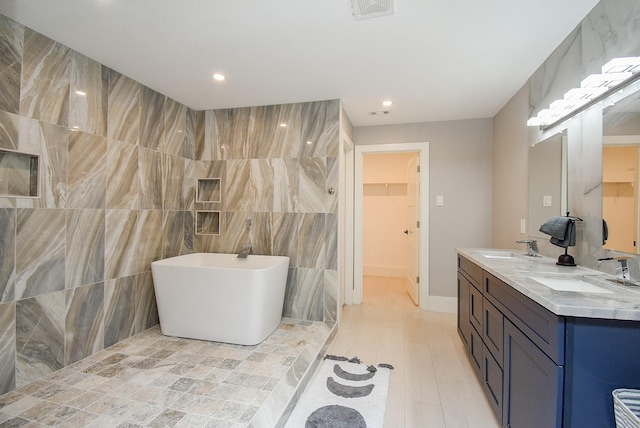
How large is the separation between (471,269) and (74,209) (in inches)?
121

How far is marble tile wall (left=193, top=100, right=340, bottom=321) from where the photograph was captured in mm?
3021

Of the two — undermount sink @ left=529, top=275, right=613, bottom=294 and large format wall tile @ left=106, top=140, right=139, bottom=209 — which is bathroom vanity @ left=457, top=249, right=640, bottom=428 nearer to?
undermount sink @ left=529, top=275, right=613, bottom=294

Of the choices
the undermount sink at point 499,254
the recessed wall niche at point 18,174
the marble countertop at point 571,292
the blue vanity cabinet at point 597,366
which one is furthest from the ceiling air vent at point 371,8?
the recessed wall niche at point 18,174

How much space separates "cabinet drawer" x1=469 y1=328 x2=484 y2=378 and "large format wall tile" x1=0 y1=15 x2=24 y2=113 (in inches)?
136

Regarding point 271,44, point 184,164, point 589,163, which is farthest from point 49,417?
point 589,163

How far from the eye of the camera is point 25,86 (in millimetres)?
1850

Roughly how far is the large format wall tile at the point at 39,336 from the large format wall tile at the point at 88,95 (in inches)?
50.1

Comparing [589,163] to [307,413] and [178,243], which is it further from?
[178,243]

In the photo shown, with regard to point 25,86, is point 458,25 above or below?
above

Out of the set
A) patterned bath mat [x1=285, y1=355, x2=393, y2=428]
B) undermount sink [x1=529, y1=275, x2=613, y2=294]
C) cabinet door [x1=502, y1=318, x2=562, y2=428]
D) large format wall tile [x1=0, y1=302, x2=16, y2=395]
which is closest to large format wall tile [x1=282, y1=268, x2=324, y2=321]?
patterned bath mat [x1=285, y1=355, x2=393, y2=428]

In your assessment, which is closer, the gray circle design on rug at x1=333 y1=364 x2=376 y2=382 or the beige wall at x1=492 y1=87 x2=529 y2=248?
→ the gray circle design on rug at x1=333 y1=364 x2=376 y2=382

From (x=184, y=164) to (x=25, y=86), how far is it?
1.50 m

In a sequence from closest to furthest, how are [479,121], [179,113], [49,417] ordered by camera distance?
1. [49,417]
2. [179,113]
3. [479,121]

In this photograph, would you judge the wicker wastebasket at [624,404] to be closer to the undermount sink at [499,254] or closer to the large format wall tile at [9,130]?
the undermount sink at [499,254]
